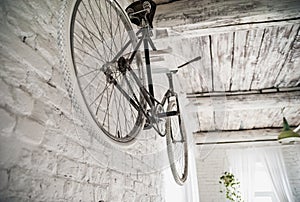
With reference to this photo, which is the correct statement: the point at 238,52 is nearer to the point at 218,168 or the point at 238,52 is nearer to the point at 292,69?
the point at 292,69

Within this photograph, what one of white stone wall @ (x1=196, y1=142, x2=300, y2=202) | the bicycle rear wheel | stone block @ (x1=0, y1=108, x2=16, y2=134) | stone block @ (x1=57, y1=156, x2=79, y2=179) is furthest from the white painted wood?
stone block @ (x1=0, y1=108, x2=16, y2=134)

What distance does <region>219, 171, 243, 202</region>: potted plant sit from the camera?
516 centimetres

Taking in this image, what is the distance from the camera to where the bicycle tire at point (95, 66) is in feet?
2.49

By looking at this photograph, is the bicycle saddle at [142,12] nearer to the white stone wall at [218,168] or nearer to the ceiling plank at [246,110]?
the ceiling plank at [246,110]

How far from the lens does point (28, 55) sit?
82cm

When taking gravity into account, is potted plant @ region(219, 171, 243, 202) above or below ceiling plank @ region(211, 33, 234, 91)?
below

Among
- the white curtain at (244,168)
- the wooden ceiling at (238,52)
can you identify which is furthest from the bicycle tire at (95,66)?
the white curtain at (244,168)

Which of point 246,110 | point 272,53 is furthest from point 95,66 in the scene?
point 246,110

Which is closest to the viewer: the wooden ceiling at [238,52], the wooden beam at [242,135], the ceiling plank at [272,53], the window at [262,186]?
the wooden ceiling at [238,52]

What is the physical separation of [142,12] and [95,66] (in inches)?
14.9

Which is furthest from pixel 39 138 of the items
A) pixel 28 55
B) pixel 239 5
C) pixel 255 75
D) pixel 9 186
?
pixel 255 75

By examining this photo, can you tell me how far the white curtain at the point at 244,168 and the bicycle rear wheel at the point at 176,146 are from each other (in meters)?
3.55

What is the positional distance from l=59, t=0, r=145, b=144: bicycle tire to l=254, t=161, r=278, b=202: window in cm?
498

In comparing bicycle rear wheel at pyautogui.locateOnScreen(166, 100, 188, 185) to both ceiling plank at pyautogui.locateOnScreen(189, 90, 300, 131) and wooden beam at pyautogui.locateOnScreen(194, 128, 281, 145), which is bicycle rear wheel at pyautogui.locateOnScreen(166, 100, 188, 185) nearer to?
ceiling plank at pyautogui.locateOnScreen(189, 90, 300, 131)
